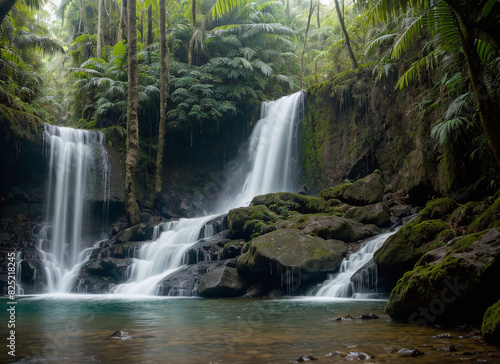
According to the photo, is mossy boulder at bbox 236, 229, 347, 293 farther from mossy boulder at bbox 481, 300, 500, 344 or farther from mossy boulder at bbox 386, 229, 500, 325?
mossy boulder at bbox 481, 300, 500, 344

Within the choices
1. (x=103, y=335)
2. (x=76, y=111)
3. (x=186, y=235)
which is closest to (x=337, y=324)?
(x=103, y=335)

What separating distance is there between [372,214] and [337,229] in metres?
1.46

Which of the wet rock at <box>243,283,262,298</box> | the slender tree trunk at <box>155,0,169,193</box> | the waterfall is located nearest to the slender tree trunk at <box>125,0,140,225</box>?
the slender tree trunk at <box>155,0,169,193</box>

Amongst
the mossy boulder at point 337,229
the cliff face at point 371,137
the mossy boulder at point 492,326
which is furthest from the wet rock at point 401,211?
the mossy boulder at point 492,326

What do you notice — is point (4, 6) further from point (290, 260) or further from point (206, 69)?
point (206, 69)

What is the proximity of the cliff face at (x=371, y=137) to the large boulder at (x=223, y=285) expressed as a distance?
5750 millimetres

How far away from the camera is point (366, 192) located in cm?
1192

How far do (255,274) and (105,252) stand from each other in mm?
6325

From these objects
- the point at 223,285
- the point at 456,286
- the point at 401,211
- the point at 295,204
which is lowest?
the point at 223,285

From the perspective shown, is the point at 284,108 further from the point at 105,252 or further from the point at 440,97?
the point at 105,252

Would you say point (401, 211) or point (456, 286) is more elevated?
point (401, 211)

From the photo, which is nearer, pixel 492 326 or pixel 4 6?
pixel 4 6

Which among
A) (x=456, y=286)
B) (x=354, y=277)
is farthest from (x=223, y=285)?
(x=456, y=286)

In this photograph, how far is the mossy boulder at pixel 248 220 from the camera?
36.4ft
